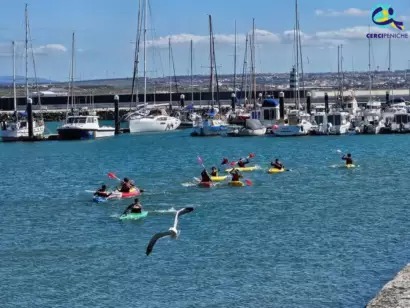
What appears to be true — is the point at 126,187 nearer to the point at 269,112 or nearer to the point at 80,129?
the point at 80,129

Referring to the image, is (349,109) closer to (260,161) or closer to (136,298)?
(260,161)

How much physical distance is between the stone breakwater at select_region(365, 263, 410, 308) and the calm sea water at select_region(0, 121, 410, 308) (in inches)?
64.8

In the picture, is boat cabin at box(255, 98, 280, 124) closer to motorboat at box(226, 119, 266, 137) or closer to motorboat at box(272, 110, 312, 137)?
motorboat at box(226, 119, 266, 137)

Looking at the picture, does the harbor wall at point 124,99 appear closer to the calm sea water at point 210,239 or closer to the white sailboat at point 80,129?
the white sailboat at point 80,129

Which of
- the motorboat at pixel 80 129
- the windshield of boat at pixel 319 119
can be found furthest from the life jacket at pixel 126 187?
the windshield of boat at pixel 319 119

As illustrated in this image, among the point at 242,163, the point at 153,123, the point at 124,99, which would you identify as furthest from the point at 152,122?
the point at 124,99

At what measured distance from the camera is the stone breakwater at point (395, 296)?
25681mm

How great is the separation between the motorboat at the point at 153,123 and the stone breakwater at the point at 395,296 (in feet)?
269

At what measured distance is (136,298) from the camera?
30.7 m

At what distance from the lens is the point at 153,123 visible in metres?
111

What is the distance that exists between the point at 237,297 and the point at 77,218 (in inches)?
687

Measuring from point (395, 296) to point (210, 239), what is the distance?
1402 cm

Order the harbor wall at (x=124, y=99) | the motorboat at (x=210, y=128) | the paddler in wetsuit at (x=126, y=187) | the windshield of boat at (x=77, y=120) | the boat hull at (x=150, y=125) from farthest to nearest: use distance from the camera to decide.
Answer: the harbor wall at (x=124, y=99) < the boat hull at (x=150, y=125) < the motorboat at (x=210, y=128) < the windshield of boat at (x=77, y=120) < the paddler in wetsuit at (x=126, y=187)

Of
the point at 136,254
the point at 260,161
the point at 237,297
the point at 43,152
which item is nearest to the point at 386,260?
the point at 237,297
